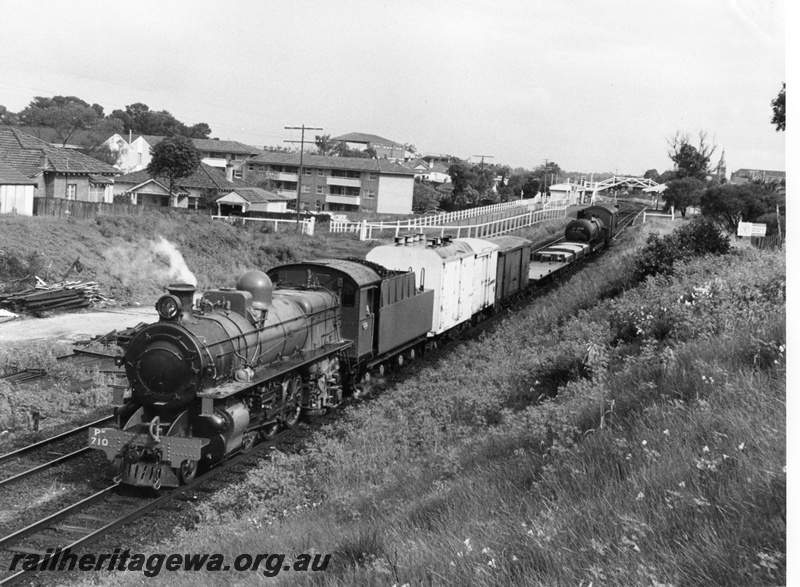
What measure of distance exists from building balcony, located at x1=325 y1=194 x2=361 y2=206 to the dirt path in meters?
44.5

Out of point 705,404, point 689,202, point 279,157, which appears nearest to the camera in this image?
point 705,404

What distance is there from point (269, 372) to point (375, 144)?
111 m

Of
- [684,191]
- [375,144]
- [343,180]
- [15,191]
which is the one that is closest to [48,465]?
[15,191]

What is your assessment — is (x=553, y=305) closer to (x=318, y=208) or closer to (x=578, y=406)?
(x=578, y=406)

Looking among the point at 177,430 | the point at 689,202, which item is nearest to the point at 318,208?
the point at 689,202

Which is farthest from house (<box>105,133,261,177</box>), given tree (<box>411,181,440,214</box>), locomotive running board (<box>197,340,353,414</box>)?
locomotive running board (<box>197,340,353,414</box>)

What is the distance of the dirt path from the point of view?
68.2 ft

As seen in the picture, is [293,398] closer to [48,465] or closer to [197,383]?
[197,383]

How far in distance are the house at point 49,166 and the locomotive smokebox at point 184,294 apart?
86.1ft

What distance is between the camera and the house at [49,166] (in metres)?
34.4

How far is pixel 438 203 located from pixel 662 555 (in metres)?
71.7

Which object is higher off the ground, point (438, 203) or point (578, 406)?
point (438, 203)

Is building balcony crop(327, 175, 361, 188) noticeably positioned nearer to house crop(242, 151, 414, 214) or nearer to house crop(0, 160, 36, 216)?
house crop(242, 151, 414, 214)

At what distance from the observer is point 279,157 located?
7225 cm
